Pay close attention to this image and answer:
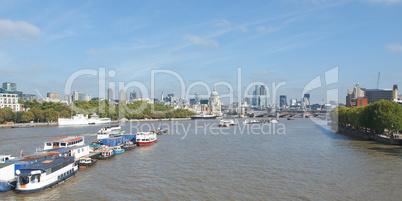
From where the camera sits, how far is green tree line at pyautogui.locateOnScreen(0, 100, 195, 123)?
3268 inches

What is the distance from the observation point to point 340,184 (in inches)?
753

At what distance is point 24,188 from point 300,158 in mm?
21932

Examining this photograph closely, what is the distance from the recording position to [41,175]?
17.6 meters

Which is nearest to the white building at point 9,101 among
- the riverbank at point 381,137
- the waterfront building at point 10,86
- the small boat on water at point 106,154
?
the waterfront building at point 10,86

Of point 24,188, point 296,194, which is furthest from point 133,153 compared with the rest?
point 296,194

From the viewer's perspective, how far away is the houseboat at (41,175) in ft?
56.4

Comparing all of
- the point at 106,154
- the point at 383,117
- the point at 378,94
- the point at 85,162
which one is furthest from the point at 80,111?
the point at 378,94

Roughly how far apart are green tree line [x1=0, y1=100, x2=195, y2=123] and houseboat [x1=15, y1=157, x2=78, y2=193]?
69.7 meters

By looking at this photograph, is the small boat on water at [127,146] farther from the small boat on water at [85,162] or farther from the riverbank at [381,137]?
the riverbank at [381,137]

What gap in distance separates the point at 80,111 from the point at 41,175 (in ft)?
286

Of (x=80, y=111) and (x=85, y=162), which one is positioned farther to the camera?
(x=80, y=111)

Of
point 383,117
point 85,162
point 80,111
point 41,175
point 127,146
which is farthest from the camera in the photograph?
point 80,111

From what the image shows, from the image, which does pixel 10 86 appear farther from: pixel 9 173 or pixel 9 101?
pixel 9 173

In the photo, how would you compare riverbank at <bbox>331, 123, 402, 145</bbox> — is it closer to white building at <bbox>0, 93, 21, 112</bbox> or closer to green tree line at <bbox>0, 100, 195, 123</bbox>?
green tree line at <bbox>0, 100, 195, 123</bbox>
